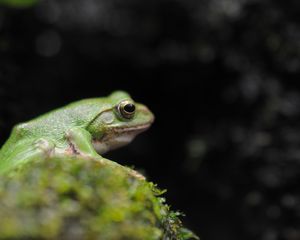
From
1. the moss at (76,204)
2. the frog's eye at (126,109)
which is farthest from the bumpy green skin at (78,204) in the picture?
the frog's eye at (126,109)

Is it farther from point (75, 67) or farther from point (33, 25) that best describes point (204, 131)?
point (33, 25)

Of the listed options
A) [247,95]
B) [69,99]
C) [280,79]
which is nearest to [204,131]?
[247,95]

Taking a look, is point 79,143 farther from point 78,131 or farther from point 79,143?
Result: point 78,131

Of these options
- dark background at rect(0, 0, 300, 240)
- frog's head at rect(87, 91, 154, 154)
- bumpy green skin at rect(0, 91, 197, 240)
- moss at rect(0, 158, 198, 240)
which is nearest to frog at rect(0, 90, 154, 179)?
frog's head at rect(87, 91, 154, 154)

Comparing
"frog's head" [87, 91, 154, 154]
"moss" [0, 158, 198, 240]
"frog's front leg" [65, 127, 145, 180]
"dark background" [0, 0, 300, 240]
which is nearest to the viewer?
"moss" [0, 158, 198, 240]

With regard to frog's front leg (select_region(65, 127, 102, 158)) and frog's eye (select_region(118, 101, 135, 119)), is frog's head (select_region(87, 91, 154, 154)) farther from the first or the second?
frog's front leg (select_region(65, 127, 102, 158))

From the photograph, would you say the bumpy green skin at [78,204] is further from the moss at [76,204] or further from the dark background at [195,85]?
the dark background at [195,85]

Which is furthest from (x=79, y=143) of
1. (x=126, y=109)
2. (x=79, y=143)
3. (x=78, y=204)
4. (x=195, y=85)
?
(x=195, y=85)
